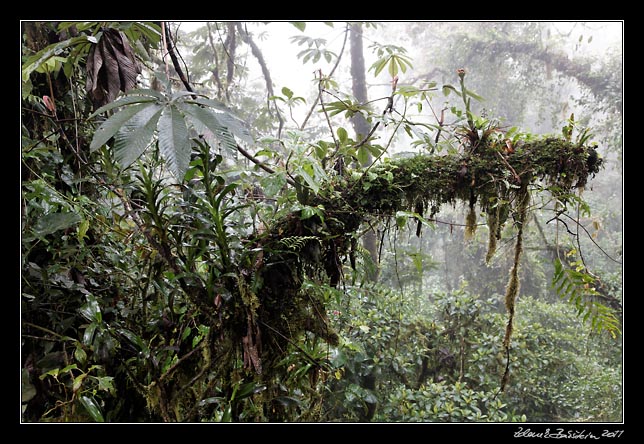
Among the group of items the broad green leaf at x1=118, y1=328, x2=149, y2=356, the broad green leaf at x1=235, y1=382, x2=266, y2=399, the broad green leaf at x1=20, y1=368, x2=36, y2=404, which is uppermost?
the broad green leaf at x1=118, y1=328, x2=149, y2=356

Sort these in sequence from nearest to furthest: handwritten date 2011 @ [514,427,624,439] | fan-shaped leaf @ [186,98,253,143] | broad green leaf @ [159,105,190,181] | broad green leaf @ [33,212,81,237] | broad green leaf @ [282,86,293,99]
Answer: broad green leaf @ [159,105,190,181], fan-shaped leaf @ [186,98,253,143], handwritten date 2011 @ [514,427,624,439], broad green leaf @ [33,212,81,237], broad green leaf @ [282,86,293,99]

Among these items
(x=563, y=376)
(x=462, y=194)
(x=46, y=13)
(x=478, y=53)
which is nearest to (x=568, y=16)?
(x=462, y=194)

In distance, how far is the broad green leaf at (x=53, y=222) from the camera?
1.07 meters

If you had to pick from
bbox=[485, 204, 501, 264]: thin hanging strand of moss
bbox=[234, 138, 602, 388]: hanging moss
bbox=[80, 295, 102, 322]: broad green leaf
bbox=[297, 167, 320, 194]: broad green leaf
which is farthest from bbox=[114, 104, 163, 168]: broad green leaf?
bbox=[485, 204, 501, 264]: thin hanging strand of moss

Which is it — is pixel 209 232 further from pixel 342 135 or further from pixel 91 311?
pixel 342 135

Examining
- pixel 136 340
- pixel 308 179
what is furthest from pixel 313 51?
pixel 136 340

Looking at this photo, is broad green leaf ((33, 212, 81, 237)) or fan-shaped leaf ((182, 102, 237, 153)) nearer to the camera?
fan-shaped leaf ((182, 102, 237, 153))

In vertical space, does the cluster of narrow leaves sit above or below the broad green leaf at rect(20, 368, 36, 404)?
above

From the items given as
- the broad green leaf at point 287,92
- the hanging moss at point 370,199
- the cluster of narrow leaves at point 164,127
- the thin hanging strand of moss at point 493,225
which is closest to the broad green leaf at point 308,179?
the hanging moss at point 370,199

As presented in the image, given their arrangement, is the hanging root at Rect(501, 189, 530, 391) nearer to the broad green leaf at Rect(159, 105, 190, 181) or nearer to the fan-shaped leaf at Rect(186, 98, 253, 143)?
the fan-shaped leaf at Rect(186, 98, 253, 143)

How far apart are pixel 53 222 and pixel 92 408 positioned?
539mm

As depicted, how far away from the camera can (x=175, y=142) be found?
2.53 feet

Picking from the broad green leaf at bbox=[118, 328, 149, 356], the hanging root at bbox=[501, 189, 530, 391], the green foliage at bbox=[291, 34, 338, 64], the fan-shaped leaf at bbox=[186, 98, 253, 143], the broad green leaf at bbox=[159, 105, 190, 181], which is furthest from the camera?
the green foliage at bbox=[291, 34, 338, 64]

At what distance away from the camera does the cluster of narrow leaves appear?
0.76 m
